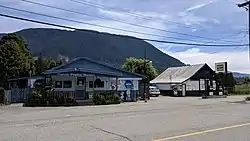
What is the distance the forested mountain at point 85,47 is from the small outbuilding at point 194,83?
3604 inches

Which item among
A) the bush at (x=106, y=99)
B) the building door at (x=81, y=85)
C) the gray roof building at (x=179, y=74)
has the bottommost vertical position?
the bush at (x=106, y=99)

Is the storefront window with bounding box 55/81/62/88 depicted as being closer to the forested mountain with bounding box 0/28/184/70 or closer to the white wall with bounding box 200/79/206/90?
the white wall with bounding box 200/79/206/90

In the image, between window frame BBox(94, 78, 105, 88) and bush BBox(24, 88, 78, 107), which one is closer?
bush BBox(24, 88, 78, 107)

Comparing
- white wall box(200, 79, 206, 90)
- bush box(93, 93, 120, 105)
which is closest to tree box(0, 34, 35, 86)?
bush box(93, 93, 120, 105)

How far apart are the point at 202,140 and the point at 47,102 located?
18827mm

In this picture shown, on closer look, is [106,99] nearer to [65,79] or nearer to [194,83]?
[65,79]

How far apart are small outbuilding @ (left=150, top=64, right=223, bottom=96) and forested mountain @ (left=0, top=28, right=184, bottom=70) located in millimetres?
91547

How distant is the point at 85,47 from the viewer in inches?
6590

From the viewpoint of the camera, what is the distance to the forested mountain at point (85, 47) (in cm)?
15200

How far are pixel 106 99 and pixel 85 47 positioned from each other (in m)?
141

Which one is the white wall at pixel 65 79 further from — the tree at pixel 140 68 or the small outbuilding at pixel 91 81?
the tree at pixel 140 68

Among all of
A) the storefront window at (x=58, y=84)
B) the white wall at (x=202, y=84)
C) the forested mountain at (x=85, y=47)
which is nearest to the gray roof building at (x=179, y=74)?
the white wall at (x=202, y=84)

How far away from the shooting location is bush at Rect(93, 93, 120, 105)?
2788cm

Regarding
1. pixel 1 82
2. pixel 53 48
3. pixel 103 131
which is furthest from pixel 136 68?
pixel 53 48
